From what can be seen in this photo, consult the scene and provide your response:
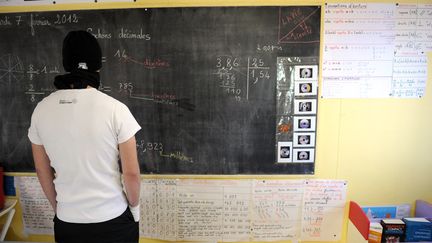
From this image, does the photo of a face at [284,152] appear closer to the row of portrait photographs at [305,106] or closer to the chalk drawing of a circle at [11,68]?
the row of portrait photographs at [305,106]

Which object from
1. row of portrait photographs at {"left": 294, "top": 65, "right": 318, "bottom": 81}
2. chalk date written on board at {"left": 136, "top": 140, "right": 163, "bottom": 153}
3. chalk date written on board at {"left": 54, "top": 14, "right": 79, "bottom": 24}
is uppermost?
chalk date written on board at {"left": 54, "top": 14, "right": 79, "bottom": 24}

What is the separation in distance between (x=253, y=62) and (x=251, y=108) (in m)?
0.35

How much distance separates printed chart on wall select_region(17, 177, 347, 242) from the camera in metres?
2.29

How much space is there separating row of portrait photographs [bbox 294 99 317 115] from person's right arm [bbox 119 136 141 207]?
1287 mm

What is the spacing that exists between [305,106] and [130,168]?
4.55ft

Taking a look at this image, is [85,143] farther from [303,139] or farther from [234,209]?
[303,139]

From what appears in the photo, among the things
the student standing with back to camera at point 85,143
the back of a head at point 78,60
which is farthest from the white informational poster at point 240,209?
the back of a head at point 78,60

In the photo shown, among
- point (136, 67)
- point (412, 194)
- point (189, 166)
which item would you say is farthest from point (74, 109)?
point (412, 194)

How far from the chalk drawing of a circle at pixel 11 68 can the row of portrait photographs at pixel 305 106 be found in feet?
7.08

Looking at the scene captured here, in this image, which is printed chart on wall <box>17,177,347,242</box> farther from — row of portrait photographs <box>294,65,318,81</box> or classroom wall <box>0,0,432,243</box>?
row of portrait photographs <box>294,65,318,81</box>

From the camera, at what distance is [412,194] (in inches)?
92.1

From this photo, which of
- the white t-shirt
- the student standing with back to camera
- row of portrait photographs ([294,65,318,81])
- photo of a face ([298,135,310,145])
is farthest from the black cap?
photo of a face ([298,135,310,145])

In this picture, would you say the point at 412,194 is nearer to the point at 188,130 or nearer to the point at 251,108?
the point at 251,108

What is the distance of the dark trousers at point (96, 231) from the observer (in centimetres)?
146
